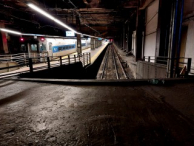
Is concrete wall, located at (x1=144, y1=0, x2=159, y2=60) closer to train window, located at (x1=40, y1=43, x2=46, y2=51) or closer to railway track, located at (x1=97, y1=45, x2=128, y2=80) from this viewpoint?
railway track, located at (x1=97, y1=45, x2=128, y2=80)

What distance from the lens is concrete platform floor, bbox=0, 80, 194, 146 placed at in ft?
5.42

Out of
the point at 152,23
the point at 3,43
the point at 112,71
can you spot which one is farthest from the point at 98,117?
the point at 3,43

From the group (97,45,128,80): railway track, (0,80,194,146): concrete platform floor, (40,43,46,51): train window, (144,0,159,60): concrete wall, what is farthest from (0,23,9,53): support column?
(144,0,159,60): concrete wall

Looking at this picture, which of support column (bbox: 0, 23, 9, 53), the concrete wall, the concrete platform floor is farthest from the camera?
support column (bbox: 0, 23, 9, 53)

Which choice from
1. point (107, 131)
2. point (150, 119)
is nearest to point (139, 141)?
point (107, 131)

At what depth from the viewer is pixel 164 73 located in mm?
6039

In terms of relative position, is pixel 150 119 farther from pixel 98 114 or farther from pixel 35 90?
pixel 35 90

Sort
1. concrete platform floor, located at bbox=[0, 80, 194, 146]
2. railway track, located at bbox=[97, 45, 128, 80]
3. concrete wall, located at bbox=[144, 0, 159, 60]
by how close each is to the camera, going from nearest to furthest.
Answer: concrete platform floor, located at bbox=[0, 80, 194, 146] < concrete wall, located at bbox=[144, 0, 159, 60] < railway track, located at bbox=[97, 45, 128, 80]

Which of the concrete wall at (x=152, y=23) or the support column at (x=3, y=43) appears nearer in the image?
the concrete wall at (x=152, y=23)

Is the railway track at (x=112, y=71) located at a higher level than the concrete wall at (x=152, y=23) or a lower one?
lower

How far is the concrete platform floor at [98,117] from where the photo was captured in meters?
1.65

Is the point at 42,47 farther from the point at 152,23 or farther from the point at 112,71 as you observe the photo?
the point at 152,23

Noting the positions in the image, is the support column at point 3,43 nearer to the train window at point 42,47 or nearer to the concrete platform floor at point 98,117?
the train window at point 42,47

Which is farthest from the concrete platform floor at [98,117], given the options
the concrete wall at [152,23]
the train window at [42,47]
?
the train window at [42,47]
